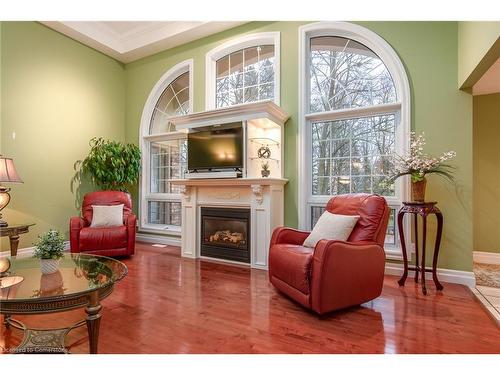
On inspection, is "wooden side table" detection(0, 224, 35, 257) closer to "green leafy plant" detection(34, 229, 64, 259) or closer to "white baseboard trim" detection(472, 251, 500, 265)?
"green leafy plant" detection(34, 229, 64, 259)

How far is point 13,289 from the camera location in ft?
5.70

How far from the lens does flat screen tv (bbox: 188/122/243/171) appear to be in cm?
375

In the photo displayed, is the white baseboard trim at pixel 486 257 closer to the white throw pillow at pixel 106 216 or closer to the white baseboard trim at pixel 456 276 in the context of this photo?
the white baseboard trim at pixel 456 276

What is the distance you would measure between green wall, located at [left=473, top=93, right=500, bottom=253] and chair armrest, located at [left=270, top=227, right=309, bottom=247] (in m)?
3.02

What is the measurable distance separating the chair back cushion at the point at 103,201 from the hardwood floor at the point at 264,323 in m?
1.68

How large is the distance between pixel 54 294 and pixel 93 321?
288mm

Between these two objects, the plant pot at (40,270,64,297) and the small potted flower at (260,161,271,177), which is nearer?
the plant pot at (40,270,64,297)

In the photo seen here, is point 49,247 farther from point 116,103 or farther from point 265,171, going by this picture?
point 116,103

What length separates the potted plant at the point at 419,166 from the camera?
9.07 feet

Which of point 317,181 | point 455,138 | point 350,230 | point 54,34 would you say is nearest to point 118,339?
point 350,230

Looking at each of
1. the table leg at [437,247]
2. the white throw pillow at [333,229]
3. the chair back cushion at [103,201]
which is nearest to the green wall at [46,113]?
the chair back cushion at [103,201]

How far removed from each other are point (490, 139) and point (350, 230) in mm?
3147

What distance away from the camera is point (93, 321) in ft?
5.20

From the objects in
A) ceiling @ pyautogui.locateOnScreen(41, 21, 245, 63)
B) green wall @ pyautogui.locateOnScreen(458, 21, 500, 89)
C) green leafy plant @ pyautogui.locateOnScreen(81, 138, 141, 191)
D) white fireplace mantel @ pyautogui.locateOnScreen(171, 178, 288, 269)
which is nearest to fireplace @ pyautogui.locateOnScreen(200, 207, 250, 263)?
white fireplace mantel @ pyautogui.locateOnScreen(171, 178, 288, 269)
